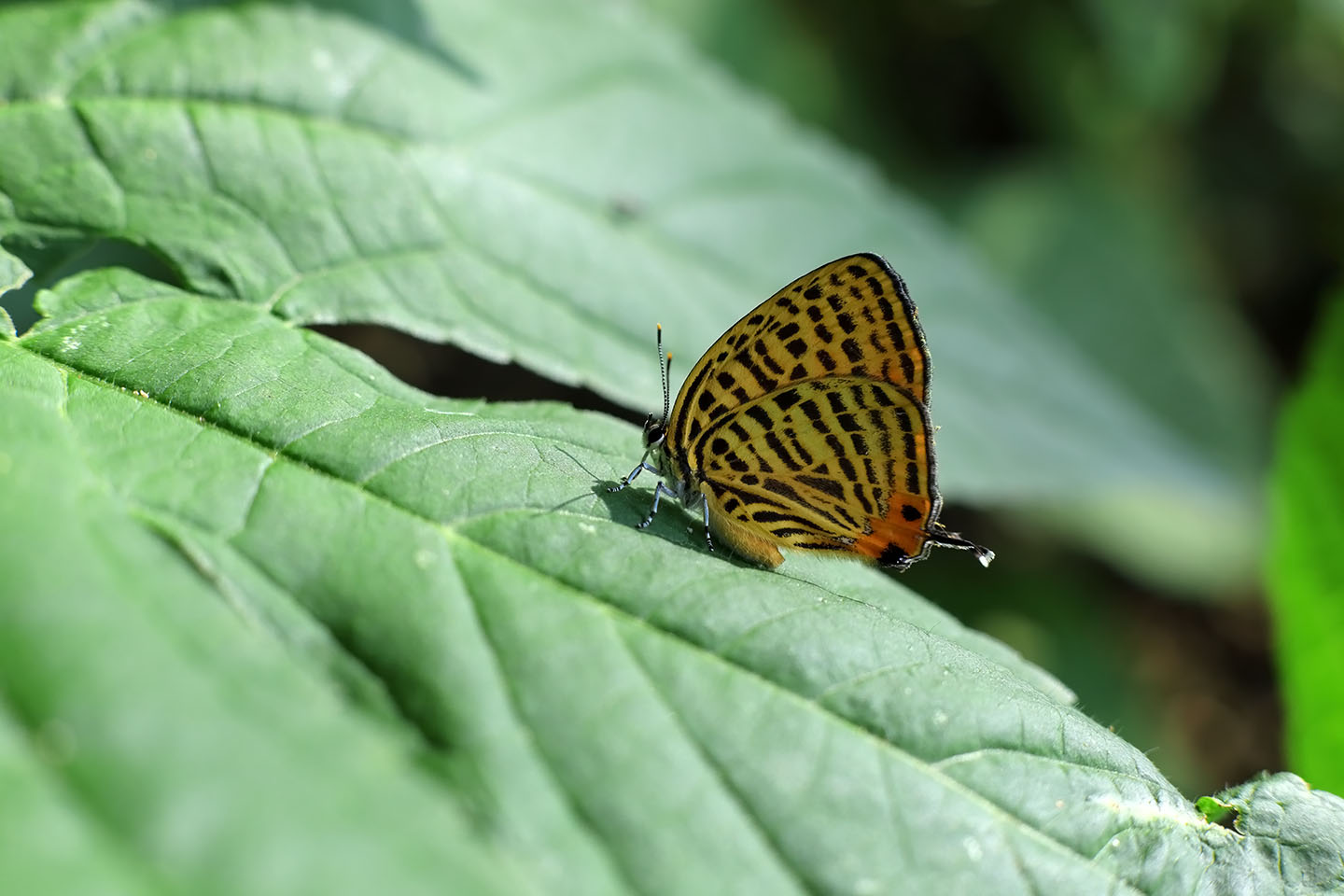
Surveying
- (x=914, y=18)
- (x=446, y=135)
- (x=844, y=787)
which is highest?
(x=914, y=18)

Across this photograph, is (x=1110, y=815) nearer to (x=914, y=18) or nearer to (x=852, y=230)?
(x=852, y=230)

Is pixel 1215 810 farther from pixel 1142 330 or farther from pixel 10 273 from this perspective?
pixel 1142 330

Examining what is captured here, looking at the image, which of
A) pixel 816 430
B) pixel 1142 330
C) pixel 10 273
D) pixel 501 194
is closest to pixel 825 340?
pixel 816 430

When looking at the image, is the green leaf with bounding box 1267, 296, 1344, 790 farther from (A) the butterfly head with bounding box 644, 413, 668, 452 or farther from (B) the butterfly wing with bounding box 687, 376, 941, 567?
(A) the butterfly head with bounding box 644, 413, 668, 452

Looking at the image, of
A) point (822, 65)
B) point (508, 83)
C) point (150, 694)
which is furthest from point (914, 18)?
point (150, 694)

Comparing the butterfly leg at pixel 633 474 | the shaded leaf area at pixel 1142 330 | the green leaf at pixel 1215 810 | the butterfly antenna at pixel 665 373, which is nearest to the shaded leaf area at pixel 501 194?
the butterfly antenna at pixel 665 373

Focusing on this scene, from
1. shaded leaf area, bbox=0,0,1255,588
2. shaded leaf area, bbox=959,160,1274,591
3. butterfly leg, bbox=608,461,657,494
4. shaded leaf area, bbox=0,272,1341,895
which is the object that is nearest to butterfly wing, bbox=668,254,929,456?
butterfly leg, bbox=608,461,657,494

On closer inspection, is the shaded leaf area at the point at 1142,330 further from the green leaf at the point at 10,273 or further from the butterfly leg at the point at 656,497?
the green leaf at the point at 10,273
